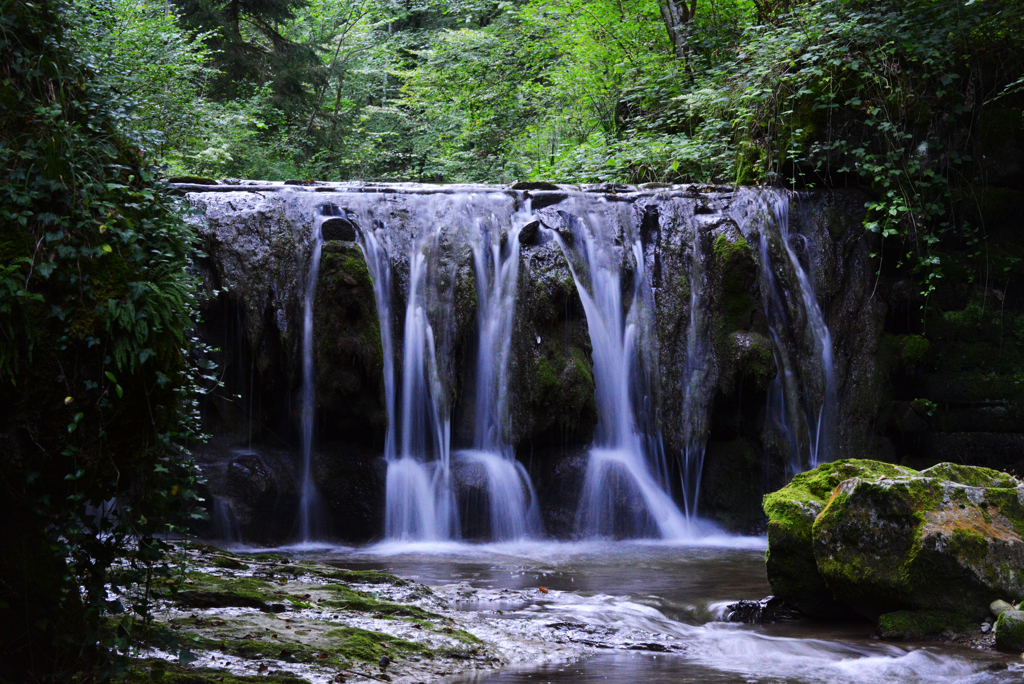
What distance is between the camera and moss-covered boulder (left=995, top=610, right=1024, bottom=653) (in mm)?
4980

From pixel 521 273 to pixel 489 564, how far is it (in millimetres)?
3874

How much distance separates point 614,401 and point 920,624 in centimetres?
537

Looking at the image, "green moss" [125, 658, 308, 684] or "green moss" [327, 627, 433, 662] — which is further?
"green moss" [327, 627, 433, 662]

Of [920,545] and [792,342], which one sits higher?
[792,342]

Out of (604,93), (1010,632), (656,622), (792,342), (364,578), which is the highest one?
(604,93)

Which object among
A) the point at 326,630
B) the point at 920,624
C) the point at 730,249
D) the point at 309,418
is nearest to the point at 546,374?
the point at 309,418

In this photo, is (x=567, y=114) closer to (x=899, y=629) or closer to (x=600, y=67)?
(x=600, y=67)

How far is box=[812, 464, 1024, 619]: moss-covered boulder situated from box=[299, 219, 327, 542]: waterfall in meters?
5.63

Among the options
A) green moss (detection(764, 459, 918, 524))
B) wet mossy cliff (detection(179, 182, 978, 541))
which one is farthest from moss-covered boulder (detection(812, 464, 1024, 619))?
wet mossy cliff (detection(179, 182, 978, 541))

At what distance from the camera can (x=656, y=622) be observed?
5.78 meters

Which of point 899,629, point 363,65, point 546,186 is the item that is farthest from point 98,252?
point 363,65

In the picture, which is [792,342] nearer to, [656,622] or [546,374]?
[546,374]

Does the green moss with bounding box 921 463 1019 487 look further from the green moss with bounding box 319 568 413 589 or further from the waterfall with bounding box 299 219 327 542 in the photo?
the waterfall with bounding box 299 219 327 542

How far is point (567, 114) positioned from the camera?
18.9 meters
